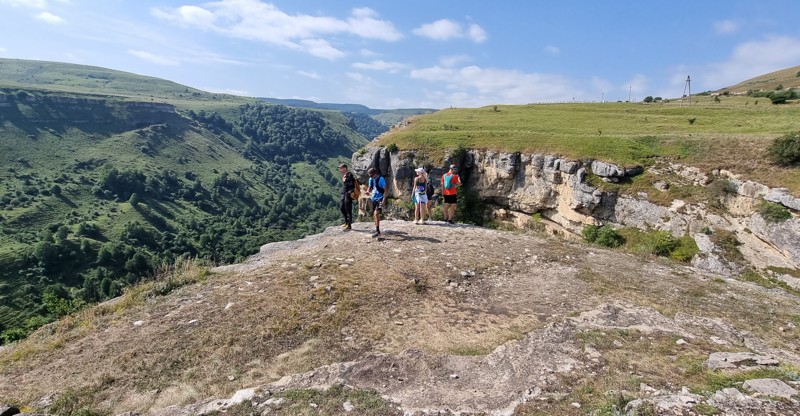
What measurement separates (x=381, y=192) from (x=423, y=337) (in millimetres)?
6803

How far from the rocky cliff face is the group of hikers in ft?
35.2

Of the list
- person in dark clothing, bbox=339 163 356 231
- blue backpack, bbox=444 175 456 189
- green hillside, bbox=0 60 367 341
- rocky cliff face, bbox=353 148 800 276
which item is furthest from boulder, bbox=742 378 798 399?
green hillside, bbox=0 60 367 341

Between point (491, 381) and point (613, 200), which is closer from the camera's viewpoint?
point (491, 381)

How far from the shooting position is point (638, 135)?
2534 cm

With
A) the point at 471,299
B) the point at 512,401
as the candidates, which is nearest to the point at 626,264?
the point at 471,299

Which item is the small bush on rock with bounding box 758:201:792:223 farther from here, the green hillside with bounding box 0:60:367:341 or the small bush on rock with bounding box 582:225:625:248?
the green hillside with bounding box 0:60:367:341

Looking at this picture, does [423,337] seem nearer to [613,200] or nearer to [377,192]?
[377,192]

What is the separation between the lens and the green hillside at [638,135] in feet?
63.2

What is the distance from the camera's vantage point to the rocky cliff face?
50.3 feet

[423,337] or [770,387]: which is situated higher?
[770,387]

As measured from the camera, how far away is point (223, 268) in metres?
11.4

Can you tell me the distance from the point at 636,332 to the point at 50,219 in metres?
119

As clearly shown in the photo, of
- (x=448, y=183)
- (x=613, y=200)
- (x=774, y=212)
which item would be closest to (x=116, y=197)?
(x=448, y=183)

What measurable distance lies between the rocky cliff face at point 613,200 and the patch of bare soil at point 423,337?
6209 millimetres
